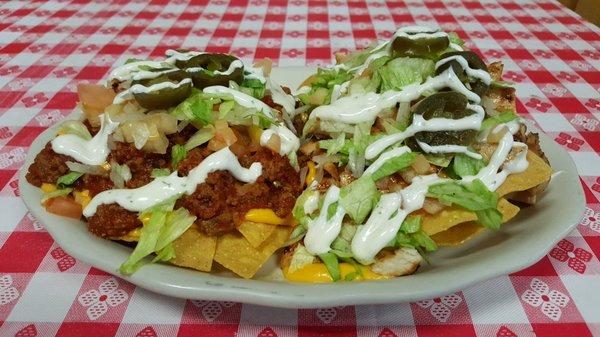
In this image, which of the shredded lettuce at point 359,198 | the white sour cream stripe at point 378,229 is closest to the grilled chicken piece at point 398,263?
the white sour cream stripe at point 378,229

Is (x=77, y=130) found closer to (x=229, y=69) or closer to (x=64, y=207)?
(x=64, y=207)

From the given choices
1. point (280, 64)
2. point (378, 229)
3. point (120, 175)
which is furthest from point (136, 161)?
point (280, 64)

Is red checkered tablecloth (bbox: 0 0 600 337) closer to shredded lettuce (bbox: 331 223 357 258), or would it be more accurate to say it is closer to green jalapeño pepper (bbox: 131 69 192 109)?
shredded lettuce (bbox: 331 223 357 258)

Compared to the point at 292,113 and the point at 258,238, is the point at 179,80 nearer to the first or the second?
the point at 292,113

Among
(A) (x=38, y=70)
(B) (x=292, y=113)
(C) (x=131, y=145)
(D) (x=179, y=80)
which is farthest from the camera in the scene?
(A) (x=38, y=70)

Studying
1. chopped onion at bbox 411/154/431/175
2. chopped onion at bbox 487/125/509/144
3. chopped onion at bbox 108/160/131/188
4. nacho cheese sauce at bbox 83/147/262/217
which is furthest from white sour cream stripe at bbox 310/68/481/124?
chopped onion at bbox 108/160/131/188

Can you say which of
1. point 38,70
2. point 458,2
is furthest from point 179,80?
point 458,2

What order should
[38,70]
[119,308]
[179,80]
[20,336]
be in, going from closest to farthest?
1. [20,336]
2. [119,308]
3. [179,80]
4. [38,70]
